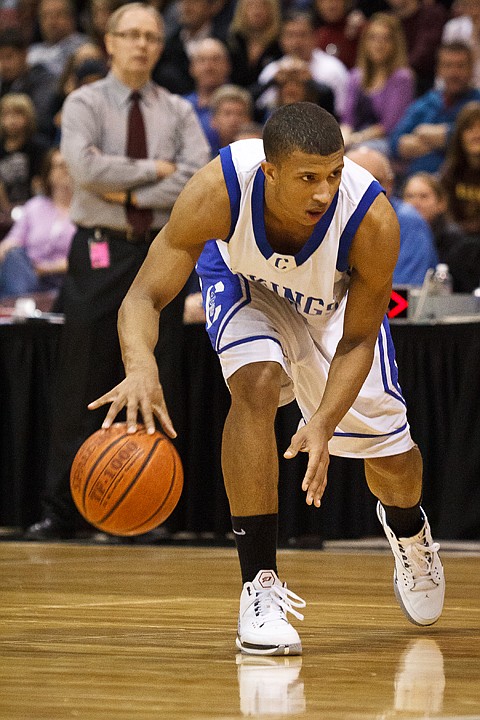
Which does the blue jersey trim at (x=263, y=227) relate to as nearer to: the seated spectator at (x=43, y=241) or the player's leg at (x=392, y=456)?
the player's leg at (x=392, y=456)

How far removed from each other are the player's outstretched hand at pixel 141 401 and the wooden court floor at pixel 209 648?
544 mm

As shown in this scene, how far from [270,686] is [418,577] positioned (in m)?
1.19

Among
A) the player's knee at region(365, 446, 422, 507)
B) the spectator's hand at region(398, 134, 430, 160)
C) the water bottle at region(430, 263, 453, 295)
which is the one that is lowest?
the player's knee at region(365, 446, 422, 507)

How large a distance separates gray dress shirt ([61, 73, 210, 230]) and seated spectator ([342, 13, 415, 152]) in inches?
105

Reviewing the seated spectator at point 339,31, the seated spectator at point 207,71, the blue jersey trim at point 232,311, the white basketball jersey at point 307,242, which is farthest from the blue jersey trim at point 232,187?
the seated spectator at point 339,31

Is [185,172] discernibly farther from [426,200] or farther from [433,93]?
[433,93]

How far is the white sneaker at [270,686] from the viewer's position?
8.20 feet

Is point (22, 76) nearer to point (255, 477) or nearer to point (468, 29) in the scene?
point (468, 29)

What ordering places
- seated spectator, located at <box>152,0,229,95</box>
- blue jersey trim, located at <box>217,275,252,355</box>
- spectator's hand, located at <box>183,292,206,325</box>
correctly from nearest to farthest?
blue jersey trim, located at <box>217,275,252,355</box>
spectator's hand, located at <box>183,292,206,325</box>
seated spectator, located at <box>152,0,229,95</box>

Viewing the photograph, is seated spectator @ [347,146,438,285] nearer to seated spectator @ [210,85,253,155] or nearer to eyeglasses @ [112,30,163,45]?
eyeglasses @ [112,30,163,45]

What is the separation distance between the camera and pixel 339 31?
1024 cm

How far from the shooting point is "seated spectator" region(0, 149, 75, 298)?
26.2 ft

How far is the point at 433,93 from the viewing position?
349 inches

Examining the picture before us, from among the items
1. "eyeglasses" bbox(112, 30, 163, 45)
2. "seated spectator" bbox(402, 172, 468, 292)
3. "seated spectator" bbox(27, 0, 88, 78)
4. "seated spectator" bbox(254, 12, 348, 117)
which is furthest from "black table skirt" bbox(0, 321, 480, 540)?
"seated spectator" bbox(27, 0, 88, 78)
